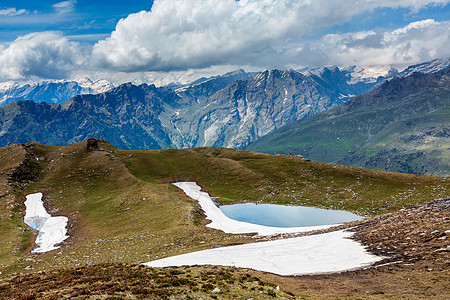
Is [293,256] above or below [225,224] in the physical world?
above

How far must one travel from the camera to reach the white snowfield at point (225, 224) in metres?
58.4

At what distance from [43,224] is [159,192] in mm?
32844

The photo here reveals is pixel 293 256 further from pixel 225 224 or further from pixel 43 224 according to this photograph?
pixel 43 224

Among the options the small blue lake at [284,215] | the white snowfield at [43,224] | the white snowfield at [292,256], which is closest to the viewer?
the white snowfield at [292,256]

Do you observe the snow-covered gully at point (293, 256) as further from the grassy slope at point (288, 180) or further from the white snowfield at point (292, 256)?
the grassy slope at point (288, 180)

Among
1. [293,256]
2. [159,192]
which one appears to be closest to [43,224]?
[159,192]

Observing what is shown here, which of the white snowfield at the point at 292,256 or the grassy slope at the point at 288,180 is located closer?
the white snowfield at the point at 292,256

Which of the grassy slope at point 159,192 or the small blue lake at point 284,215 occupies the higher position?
the grassy slope at point 159,192

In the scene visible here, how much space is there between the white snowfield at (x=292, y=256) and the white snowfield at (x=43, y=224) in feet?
130

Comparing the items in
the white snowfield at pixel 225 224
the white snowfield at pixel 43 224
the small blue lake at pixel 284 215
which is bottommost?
the small blue lake at pixel 284 215

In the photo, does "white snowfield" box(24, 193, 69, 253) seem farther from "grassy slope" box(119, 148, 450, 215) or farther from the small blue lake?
the small blue lake

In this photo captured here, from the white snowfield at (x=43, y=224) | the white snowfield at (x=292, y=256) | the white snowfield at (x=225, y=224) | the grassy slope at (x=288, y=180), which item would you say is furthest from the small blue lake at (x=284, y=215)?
the white snowfield at (x=43, y=224)

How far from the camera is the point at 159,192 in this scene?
89.7 m

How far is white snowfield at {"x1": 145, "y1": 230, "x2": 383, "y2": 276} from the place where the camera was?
32312mm
